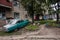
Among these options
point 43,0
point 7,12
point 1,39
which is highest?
point 43,0

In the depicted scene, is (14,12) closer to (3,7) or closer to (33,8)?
(3,7)

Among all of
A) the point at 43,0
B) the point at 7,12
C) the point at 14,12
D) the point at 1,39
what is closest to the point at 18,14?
the point at 14,12

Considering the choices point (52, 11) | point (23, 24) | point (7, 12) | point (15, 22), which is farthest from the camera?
point (7, 12)

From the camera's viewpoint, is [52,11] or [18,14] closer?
[52,11]

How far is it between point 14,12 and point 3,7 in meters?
4.39

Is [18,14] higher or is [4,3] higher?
[4,3]

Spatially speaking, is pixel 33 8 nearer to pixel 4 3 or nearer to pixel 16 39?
pixel 4 3

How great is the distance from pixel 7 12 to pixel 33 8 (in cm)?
592

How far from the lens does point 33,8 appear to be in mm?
27484

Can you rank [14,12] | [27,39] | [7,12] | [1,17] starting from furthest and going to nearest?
[14,12] < [7,12] < [1,17] < [27,39]

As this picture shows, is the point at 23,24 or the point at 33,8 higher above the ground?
the point at 33,8

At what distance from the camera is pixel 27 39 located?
52.3ft

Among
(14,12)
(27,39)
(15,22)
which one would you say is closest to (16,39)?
(27,39)

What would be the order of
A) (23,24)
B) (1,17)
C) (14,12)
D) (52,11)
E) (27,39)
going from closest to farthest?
(27,39) → (23,24) → (52,11) → (1,17) → (14,12)
